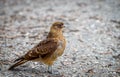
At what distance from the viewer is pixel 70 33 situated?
10.4 meters

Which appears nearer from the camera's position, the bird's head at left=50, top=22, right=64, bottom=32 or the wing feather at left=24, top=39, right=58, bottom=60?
the wing feather at left=24, top=39, right=58, bottom=60

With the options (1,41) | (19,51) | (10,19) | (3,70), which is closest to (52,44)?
(3,70)

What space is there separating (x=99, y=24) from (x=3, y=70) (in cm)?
487

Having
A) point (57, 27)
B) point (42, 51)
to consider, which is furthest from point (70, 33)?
point (42, 51)

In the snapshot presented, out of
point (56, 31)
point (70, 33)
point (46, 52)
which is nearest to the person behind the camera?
point (46, 52)

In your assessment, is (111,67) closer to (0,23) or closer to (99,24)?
(99,24)

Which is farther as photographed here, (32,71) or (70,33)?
(70,33)

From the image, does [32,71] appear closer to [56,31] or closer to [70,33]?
[56,31]

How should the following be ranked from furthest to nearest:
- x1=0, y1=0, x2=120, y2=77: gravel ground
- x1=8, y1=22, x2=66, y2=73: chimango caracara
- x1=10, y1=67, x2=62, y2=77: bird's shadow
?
x1=0, y1=0, x2=120, y2=77: gravel ground
x1=10, y1=67, x2=62, y2=77: bird's shadow
x1=8, y1=22, x2=66, y2=73: chimango caracara

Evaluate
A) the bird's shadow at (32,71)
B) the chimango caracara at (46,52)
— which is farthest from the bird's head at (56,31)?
the bird's shadow at (32,71)

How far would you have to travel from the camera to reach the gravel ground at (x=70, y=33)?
7.50 m

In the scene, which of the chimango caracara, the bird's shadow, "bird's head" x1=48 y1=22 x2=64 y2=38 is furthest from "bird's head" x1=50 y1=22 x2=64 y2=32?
the bird's shadow

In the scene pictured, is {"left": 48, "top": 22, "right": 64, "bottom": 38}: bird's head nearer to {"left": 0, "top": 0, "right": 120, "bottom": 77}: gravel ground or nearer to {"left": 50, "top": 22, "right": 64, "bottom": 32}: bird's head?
{"left": 50, "top": 22, "right": 64, "bottom": 32}: bird's head

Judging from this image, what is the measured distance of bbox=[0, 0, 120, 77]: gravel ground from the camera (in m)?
7.50
